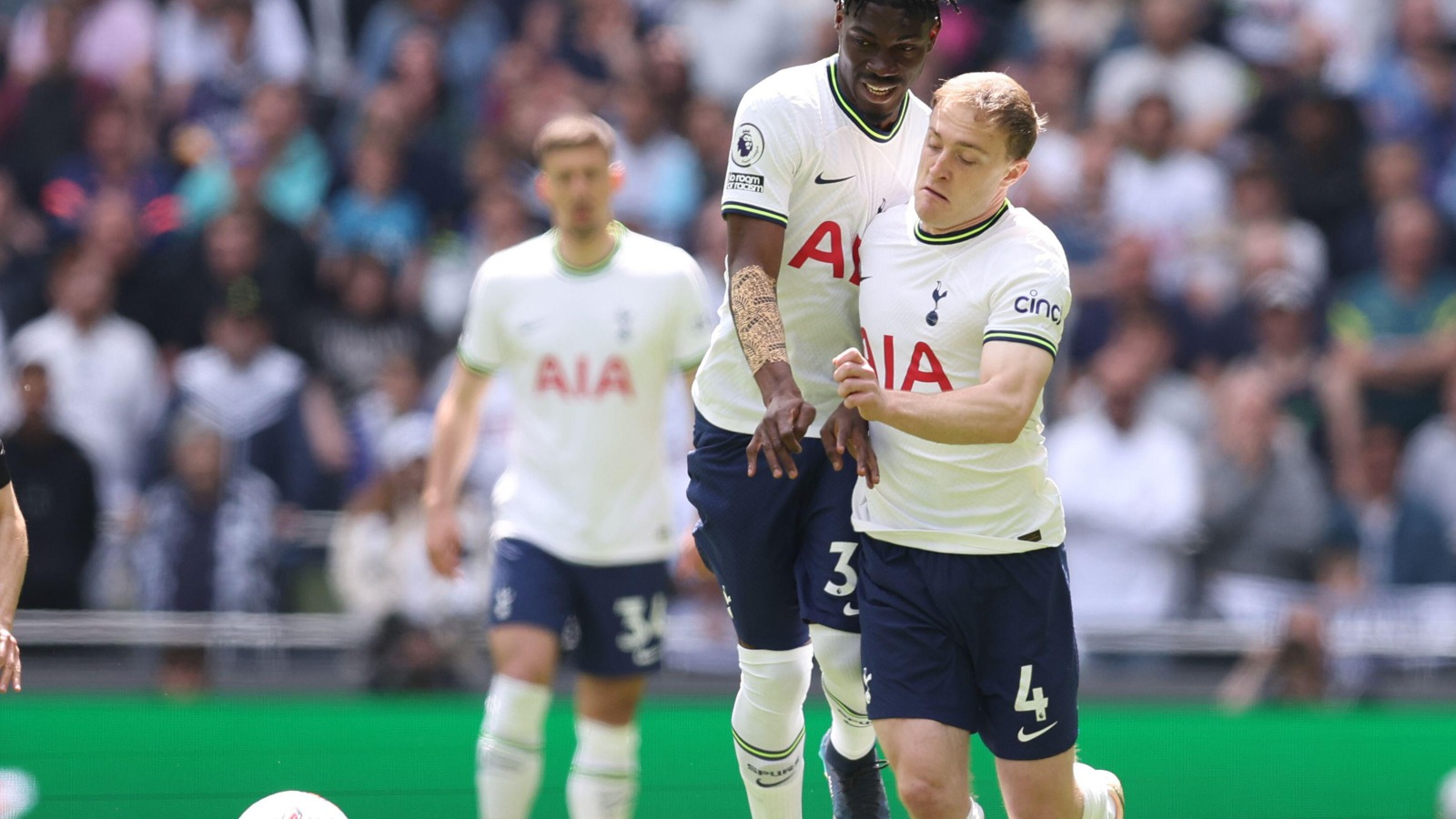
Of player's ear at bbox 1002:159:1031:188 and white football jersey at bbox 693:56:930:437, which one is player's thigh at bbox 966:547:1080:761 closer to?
white football jersey at bbox 693:56:930:437

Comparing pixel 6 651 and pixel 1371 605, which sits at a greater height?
pixel 6 651

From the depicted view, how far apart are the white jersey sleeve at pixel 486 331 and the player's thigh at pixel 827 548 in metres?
1.94

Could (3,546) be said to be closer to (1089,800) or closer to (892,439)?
(892,439)

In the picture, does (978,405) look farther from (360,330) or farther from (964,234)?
(360,330)

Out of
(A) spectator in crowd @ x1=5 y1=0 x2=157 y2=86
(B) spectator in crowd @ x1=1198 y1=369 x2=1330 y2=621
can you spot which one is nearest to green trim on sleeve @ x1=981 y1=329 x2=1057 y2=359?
(B) spectator in crowd @ x1=1198 y1=369 x2=1330 y2=621

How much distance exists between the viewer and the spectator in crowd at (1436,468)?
1005cm

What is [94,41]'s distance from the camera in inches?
468

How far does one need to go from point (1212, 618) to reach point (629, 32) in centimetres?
548

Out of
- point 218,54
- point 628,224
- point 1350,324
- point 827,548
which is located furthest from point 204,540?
point 1350,324

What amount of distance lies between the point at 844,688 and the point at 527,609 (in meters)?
1.56

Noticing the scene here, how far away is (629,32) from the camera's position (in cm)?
1225

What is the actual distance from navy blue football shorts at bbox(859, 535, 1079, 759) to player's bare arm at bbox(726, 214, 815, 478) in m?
0.48

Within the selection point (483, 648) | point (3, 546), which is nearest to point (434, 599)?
point (483, 648)

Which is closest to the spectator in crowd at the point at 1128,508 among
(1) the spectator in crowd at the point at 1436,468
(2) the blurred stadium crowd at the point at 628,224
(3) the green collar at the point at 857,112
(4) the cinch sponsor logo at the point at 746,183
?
(2) the blurred stadium crowd at the point at 628,224
